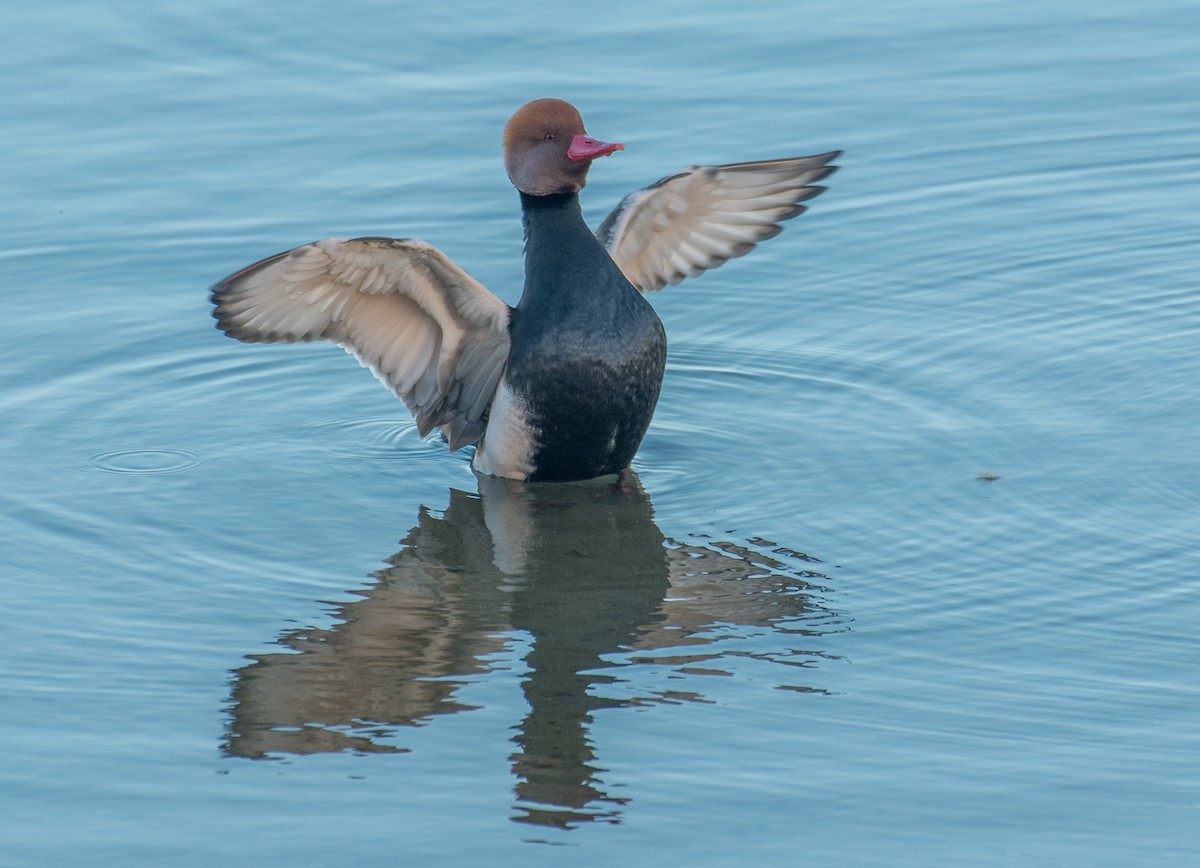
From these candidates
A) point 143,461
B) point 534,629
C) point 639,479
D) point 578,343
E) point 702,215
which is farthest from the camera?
point 702,215

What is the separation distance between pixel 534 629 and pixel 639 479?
1.75 meters

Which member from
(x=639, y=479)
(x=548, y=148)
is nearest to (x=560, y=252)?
(x=548, y=148)

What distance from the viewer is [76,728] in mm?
6234

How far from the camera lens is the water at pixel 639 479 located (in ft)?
18.9

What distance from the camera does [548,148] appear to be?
8.12m

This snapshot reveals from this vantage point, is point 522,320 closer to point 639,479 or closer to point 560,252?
point 560,252

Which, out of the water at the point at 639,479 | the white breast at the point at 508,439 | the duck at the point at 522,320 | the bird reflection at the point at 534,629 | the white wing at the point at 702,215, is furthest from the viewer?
the white wing at the point at 702,215

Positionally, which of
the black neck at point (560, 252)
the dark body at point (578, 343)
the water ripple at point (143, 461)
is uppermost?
the black neck at point (560, 252)

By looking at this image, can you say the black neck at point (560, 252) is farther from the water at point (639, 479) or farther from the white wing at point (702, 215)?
the water at point (639, 479)

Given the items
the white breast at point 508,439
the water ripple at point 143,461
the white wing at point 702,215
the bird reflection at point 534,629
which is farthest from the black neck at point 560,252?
the water ripple at point 143,461

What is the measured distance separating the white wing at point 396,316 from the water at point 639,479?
0.40 metres

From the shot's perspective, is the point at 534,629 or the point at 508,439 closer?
the point at 534,629

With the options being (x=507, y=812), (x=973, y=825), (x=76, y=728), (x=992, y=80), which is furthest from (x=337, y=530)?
(x=992, y=80)

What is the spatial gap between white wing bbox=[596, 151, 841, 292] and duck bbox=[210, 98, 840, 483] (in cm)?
2
